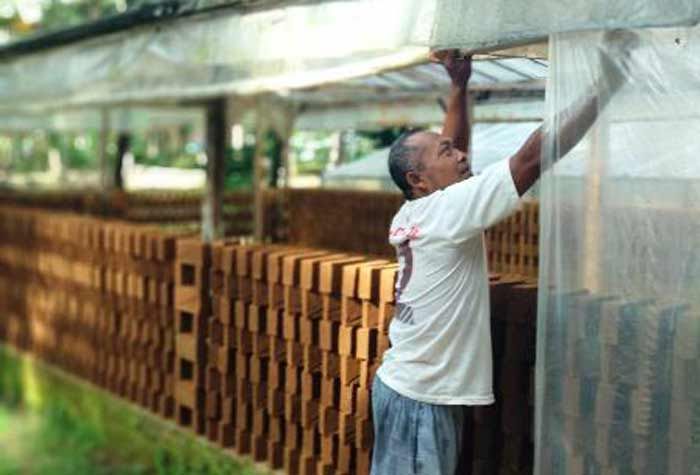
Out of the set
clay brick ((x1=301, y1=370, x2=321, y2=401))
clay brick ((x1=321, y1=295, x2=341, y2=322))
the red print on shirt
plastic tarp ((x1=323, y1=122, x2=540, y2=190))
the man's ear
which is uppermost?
plastic tarp ((x1=323, y1=122, x2=540, y2=190))

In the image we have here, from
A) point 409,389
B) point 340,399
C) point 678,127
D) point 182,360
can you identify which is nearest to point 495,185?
point 678,127

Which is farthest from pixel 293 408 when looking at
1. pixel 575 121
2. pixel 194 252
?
pixel 575 121

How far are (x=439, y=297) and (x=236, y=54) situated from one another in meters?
2.38

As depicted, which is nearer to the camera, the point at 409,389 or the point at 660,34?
the point at 660,34

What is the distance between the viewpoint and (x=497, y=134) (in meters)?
5.18

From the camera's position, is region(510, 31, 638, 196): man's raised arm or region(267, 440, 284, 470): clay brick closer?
region(510, 31, 638, 196): man's raised arm

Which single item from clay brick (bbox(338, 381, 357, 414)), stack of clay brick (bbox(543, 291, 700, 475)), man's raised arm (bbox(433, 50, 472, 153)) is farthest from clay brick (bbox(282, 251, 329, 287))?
stack of clay brick (bbox(543, 291, 700, 475))

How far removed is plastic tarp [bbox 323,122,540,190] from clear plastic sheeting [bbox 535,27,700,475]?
2.93 feet

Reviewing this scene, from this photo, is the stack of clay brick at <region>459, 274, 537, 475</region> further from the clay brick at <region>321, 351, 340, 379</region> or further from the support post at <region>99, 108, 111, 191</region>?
the support post at <region>99, 108, 111, 191</region>

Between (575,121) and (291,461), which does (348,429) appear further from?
(575,121)

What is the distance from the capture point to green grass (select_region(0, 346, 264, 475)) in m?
5.59

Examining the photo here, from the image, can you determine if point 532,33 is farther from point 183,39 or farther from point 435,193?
point 183,39

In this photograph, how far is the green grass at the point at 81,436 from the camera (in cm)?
559

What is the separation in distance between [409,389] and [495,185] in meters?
0.80
